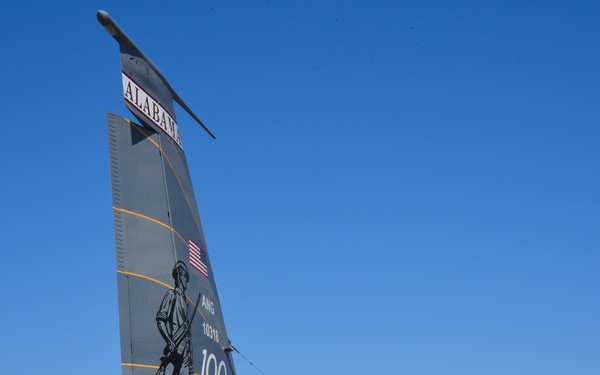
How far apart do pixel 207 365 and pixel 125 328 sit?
7.96 ft

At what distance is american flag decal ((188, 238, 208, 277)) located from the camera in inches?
530

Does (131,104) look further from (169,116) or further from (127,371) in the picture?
(127,371)

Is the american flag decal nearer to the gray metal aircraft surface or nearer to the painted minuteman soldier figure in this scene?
the gray metal aircraft surface

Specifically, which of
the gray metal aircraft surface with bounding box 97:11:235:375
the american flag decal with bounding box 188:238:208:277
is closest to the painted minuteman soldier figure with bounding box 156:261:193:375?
the gray metal aircraft surface with bounding box 97:11:235:375

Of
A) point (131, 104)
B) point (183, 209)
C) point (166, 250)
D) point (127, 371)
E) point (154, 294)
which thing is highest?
point (131, 104)

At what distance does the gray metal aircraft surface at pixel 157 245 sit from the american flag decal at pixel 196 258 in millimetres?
15

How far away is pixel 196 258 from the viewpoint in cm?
1373

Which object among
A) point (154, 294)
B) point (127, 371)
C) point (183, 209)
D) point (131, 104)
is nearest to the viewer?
point (127, 371)

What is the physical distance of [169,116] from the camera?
14.1 m

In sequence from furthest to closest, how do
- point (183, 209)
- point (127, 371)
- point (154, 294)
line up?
point (183, 209) → point (154, 294) → point (127, 371)

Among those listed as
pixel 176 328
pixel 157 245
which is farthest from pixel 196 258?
pixel 176 328

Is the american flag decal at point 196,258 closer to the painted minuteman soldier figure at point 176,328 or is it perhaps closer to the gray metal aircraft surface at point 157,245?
the gray metal aircraft surface at point 157,245

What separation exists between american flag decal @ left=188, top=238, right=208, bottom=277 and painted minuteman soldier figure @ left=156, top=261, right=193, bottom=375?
733 millimetres

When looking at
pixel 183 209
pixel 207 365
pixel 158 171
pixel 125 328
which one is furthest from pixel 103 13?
pixel 207 365
